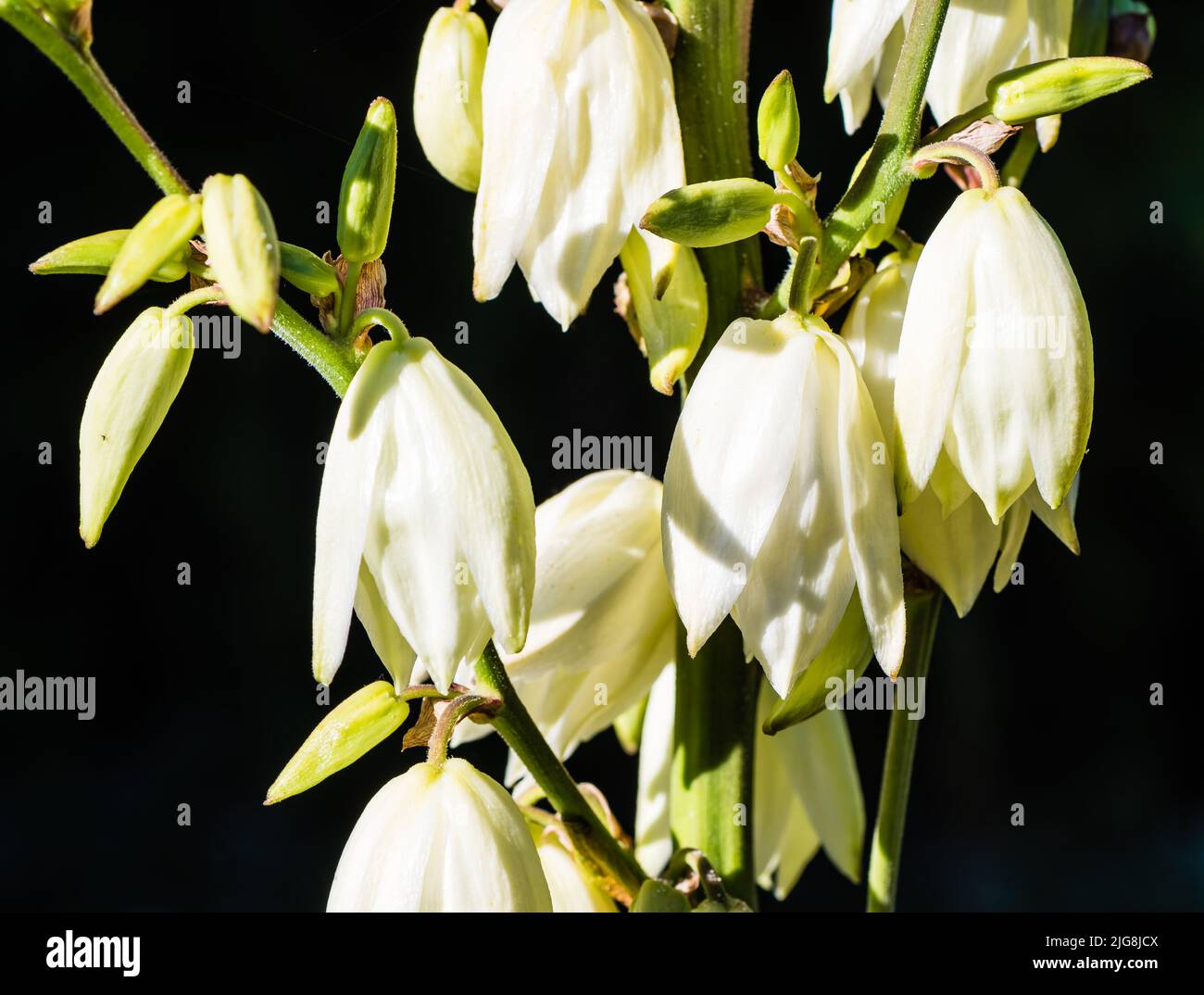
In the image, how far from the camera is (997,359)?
0.33 meters

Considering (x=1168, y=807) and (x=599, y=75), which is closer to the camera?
(x=599, y=75)

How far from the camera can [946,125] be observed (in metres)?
0.35

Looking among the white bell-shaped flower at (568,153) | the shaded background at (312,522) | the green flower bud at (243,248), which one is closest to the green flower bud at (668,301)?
the white bell-shaped flower at (568,153)

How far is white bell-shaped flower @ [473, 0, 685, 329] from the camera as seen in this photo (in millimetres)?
358

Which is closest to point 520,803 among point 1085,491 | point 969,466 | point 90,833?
point 969,466

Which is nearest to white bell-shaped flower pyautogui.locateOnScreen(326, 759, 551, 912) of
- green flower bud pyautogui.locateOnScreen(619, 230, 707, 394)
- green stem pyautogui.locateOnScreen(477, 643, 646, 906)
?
green stem pyautogui.locateOnScreen(477, 643, 646, 906)

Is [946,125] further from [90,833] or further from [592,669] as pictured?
[90,833]

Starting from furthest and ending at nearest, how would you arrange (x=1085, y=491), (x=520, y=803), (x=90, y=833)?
1. (x=1085, y=491)
2. (x=90, y=833)
3. (x=520, y=803)

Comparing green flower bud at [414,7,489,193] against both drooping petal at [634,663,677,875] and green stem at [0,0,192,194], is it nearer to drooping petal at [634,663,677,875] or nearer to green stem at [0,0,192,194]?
green stem at [0,0,192,194]

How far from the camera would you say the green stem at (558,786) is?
374 millimetres

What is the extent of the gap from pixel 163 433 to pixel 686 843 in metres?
0.75

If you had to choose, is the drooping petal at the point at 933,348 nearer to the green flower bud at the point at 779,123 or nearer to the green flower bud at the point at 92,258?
the green flower bud at the point at 779,123

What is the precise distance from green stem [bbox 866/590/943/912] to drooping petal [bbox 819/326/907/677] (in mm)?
75

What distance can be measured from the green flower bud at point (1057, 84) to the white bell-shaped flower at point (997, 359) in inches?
0.9
